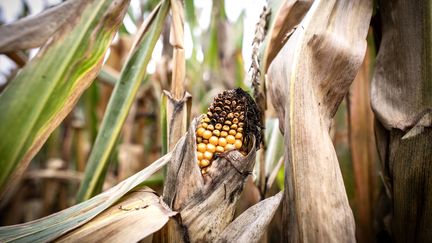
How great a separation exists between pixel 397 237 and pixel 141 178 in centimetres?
91

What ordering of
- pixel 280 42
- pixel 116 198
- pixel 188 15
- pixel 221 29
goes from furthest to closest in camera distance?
pixel 221 29 → pixel 188 15 → pixel 280 42 → pixel 116 198

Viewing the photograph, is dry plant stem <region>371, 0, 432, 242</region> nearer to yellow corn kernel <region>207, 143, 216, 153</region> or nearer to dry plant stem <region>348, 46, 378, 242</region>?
dry plant stem <region>348, 46, 378, 242</region>

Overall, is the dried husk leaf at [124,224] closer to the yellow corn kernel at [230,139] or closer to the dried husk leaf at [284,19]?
the yellow corn kernel at [230,139]

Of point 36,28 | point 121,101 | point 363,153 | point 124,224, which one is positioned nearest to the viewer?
point 124,224

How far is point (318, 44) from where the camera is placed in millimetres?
815

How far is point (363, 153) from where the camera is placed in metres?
1.39

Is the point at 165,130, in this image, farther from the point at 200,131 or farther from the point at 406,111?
the point at 406,111

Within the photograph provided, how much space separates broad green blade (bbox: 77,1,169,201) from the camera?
1.00 m

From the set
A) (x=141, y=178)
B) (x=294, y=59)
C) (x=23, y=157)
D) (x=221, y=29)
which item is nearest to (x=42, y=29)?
(x=23, y=157)

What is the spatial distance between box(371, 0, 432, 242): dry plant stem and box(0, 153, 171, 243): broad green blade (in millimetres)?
738

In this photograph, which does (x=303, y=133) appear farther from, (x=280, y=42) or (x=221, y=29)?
(x=221, y=29)

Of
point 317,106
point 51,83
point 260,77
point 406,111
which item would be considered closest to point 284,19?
point 260,77

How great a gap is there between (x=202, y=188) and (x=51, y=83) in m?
0.50

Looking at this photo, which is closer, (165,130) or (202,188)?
(202,188)
